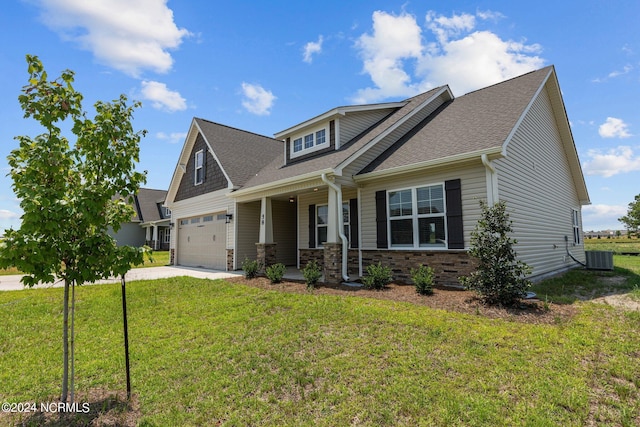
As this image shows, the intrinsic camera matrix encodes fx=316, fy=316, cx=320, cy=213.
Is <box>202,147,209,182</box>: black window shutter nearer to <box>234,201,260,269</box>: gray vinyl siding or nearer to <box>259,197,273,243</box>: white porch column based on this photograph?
<box>234,201,260,269</box>: gray vinyl siding

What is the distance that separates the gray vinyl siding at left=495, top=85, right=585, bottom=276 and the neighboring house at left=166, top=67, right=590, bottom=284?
0.06 meters

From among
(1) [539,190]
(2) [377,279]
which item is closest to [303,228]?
(2) [377,279]

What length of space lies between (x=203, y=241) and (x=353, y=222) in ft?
28.5

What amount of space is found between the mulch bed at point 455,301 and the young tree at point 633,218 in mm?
49812

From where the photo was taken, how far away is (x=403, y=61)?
38.2 feet

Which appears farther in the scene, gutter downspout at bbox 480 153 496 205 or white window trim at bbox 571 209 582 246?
white window trim at bbox 571 209 582 246

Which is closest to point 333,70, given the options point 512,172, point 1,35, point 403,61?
point 403,61

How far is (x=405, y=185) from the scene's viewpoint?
360 inches

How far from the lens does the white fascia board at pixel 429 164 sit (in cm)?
727

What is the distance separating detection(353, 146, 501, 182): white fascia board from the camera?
7.27 meters

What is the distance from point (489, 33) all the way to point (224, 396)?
11040 mm

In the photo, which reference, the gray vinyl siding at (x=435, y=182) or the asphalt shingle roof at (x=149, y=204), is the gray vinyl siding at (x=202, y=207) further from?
the asphalt shingle roof at (x=149, y=204)

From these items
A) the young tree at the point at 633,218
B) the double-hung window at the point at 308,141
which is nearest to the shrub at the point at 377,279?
the double-hung window at the point at 308,141

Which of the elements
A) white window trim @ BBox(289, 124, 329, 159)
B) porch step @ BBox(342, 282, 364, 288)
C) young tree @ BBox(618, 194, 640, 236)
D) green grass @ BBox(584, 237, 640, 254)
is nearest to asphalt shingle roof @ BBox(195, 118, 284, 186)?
white window trim @ BBox(289, 124, 329, 159)
